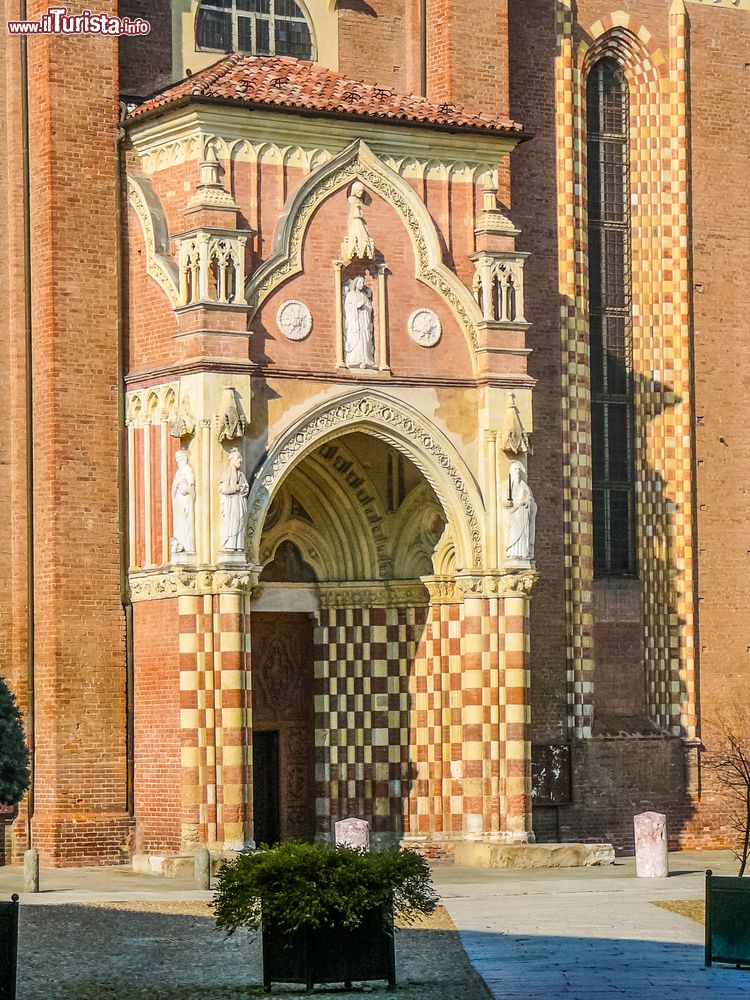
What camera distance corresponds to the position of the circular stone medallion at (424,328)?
125 feet

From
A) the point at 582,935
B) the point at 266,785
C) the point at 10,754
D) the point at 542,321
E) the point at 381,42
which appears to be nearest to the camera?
the point at 10,754

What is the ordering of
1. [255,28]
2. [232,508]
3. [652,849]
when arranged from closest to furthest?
1. [232,508]
2. [652,849]
3. [255,28]

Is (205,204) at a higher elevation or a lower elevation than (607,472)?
higher

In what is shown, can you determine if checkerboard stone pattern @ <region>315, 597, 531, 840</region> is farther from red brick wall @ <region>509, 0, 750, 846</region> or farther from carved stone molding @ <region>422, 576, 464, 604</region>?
red brick wall @ <region>509, 0, 750, 846</region>

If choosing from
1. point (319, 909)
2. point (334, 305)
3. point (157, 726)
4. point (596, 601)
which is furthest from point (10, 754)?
point (596, 601)

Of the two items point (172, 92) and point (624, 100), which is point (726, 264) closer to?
point (624, 100)

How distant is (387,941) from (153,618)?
45.0 feet

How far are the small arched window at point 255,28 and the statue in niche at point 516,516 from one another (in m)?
8.24

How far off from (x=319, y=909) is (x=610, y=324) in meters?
23.0

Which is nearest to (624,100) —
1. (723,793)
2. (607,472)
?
(607,472)

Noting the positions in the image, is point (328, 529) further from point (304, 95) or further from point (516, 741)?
point (304, 95)

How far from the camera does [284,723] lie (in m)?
40.1


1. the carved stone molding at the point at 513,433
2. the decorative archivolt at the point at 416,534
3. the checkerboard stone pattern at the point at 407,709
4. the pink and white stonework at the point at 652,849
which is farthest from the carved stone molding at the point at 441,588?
the pink and white stonework at the point at 652,849

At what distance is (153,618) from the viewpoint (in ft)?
121
